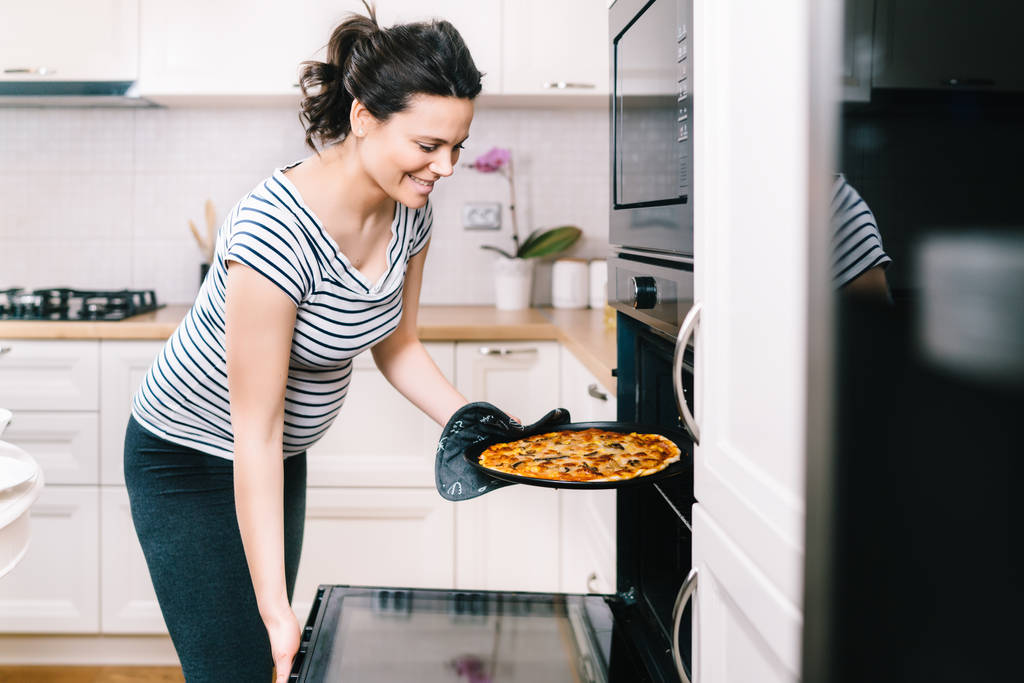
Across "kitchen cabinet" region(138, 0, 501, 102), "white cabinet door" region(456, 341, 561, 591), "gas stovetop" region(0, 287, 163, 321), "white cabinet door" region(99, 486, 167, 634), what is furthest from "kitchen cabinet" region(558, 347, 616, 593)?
"gas stovetop" region(0, 287, 163, 321)

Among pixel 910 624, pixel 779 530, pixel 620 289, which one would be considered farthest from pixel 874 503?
pixel 620 289

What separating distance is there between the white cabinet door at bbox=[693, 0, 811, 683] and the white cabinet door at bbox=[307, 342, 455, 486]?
1536mm

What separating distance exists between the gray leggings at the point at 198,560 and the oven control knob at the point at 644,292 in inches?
27.4

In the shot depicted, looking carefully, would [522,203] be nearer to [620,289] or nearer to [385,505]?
[385,505]

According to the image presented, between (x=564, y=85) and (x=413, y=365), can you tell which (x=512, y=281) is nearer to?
(x=564, y=85)

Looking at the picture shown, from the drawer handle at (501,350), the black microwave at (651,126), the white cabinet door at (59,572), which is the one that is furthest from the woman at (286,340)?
the white cabinet door at (59,572)

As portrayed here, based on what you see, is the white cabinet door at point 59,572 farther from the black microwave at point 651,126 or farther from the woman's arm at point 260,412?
the black microwave at point 651,126

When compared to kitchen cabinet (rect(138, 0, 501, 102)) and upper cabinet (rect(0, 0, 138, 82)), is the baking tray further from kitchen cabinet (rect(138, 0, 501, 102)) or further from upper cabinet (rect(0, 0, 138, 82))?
upper cabinet (rect(0, 0, 138, 82))

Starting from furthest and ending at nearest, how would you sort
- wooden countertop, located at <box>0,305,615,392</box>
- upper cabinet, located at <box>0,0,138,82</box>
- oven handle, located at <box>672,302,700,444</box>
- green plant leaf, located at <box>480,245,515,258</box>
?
green plant leaf, located at <box>480,245,515,258</box>, upper cabinet, located at <box>0,0,138,82</box>, wooden countertop, located at <box>0,305,615,392</box>, oven handle, located at <box>672,302,700,444</box>

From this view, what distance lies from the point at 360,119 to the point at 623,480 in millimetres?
594

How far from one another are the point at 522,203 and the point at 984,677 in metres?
2.67

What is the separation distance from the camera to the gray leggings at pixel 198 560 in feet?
4.22

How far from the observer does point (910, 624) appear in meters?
0.34

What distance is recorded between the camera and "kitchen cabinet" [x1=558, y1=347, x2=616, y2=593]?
64.2 inches
